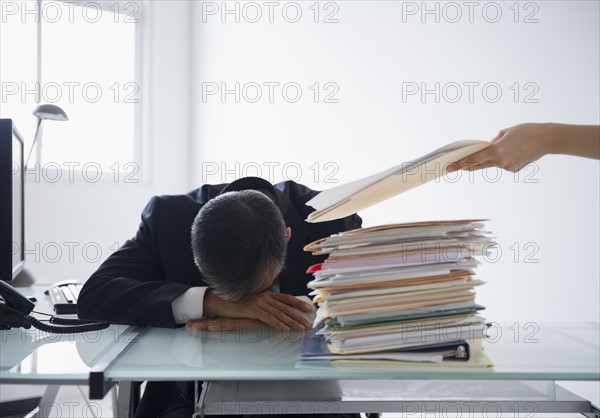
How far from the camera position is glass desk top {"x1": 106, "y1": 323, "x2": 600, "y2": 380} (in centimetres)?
77

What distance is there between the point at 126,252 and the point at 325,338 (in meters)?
0.65

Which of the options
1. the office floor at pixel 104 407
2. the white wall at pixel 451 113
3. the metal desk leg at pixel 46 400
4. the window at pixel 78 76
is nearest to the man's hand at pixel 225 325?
the office floor at pixel 104 407

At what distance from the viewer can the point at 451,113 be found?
9.56ft

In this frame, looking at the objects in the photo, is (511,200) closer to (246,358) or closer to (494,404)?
(494,404)

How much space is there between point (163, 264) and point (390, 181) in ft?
2.62

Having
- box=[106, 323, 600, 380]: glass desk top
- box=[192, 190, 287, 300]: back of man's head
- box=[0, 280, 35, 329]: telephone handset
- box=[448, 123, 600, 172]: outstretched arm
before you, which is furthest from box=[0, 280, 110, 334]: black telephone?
box=[448, 123, 600, 172]: outstretched arm

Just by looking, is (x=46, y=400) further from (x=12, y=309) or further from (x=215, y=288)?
(x=215, y=288)

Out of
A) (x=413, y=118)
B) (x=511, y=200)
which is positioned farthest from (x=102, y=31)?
(x=511, y=200)

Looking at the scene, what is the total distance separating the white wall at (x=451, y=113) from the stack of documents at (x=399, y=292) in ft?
5.72

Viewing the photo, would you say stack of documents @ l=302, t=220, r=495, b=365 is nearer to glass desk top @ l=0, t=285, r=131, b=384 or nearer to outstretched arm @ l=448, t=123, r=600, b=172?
outstretched arm @ l=448, t=123, r=600, b=172

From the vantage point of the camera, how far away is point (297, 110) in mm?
3854

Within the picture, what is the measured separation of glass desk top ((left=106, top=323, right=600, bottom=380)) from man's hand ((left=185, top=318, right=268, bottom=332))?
0.09ft

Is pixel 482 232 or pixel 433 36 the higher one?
pixel 433 36

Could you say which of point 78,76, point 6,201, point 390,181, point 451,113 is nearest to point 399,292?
point 390,181
